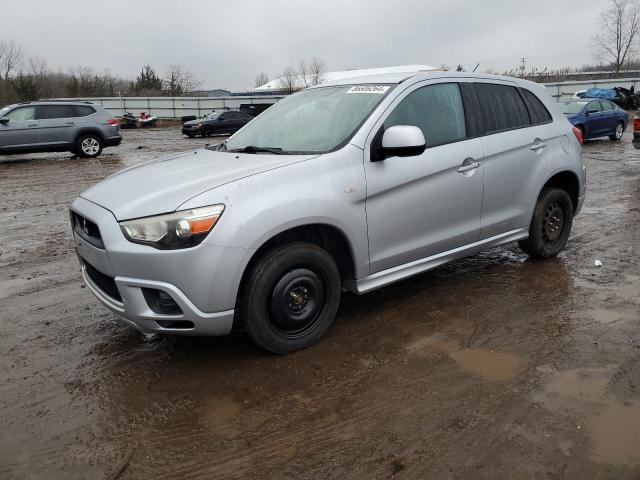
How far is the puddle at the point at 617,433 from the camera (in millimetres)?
2469

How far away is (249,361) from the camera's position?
345 cm

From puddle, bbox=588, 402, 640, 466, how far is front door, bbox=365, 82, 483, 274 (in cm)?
163

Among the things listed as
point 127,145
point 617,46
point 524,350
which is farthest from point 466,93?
point 617,46

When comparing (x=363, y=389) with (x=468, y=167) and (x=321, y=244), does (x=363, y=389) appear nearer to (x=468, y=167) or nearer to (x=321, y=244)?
(x=321, y=244)

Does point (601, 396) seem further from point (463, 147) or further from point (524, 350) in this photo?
point (463, 147)

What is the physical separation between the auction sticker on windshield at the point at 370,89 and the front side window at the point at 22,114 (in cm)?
1403

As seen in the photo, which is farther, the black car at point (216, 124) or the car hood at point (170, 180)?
the black car at point (216, 124)

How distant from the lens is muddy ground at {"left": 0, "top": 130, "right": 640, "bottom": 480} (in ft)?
8.23

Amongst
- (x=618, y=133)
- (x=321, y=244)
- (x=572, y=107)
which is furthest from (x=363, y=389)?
(x=618, y=133)

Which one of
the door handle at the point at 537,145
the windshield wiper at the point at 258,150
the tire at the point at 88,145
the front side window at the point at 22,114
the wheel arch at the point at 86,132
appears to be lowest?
the door handle at the point at 537,145

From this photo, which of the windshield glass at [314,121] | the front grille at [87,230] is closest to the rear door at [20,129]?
the windshield glass at [314,121]

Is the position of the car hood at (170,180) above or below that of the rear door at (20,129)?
Answer: below

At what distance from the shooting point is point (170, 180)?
338cm

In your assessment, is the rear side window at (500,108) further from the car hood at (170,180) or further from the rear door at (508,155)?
the car hood at (170,180)
